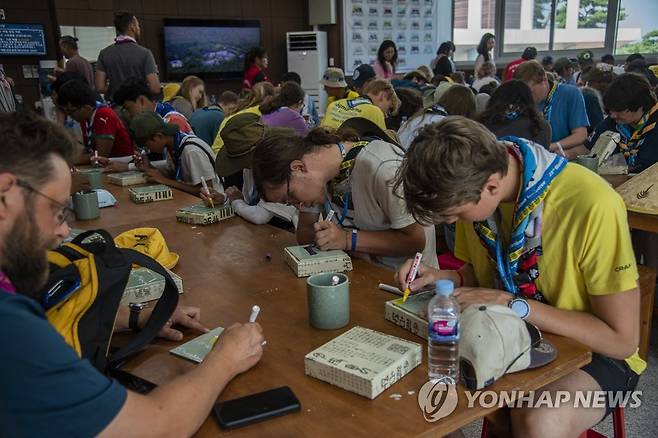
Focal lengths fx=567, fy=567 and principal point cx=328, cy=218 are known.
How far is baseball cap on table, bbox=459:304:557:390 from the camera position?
1055 millimetres

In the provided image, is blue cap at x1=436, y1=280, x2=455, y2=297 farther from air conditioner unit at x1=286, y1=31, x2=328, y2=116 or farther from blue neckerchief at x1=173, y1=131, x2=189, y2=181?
air conditioner unit at x1=286, y1=31, x2=328, y2=116

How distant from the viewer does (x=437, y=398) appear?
3.42 feet

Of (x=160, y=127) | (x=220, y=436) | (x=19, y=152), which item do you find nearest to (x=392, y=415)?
(x=220, y=436)

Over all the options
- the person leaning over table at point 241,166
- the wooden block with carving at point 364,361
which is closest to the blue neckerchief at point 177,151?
the person leaning over table at point 241,166

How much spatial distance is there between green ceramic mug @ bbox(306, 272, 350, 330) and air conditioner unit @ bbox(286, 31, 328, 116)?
8.57 meters

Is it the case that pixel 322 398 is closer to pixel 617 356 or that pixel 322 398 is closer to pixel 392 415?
pixel 392 415

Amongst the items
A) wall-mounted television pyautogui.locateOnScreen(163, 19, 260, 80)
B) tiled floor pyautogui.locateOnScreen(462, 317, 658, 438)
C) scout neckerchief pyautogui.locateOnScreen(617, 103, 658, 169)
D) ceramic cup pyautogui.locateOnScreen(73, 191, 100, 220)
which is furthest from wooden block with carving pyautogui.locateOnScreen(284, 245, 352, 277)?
wall-mounted television pyautogui.locateOnScreen(163, 19, 260, 80)

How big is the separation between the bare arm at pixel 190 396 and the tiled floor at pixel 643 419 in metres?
1.20

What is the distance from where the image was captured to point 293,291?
1.58 m

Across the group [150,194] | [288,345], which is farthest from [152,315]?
[150,194]

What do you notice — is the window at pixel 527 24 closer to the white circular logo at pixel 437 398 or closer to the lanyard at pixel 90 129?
the lanyard at pixel 90 129

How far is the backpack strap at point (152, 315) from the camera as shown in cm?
122

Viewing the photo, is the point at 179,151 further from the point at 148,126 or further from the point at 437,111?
the point at 437,111

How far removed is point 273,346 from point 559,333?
25.1 inches
